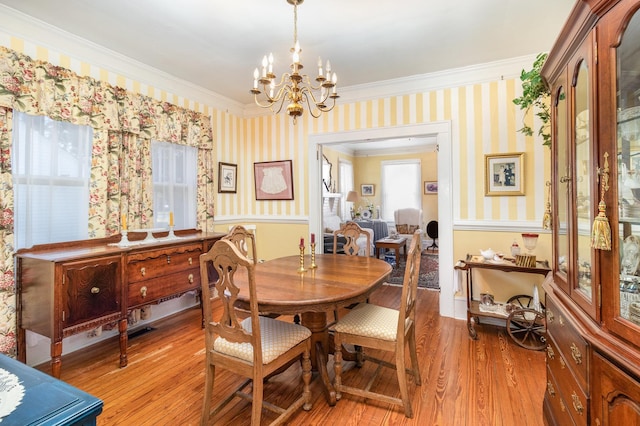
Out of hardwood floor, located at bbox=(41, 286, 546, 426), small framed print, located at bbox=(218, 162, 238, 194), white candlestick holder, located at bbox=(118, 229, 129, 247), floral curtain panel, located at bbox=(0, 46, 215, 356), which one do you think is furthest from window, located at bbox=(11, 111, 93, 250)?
small framed print, located at bbox=(218, 162, 238, 194)

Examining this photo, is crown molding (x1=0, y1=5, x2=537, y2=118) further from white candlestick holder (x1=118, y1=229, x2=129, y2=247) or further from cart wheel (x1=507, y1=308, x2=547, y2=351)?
cart wheel (x1=507, y1=308, x2=547, y2=351)

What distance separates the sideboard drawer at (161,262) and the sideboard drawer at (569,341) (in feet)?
9.44

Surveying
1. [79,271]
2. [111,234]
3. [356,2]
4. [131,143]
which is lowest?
[79,271]

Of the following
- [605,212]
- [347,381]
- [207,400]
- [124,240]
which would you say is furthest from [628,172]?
[124,240]

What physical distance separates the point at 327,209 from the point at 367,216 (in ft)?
5.91

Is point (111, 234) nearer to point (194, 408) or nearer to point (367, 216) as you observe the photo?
point (194, 408)

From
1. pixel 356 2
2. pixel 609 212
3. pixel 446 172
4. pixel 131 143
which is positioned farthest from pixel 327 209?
pixel 609 212

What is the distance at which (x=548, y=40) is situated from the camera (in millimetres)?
2721

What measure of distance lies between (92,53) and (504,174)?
402 centimetres

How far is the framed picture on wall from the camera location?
4.33 m

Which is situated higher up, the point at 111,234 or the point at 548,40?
the point at 548,40

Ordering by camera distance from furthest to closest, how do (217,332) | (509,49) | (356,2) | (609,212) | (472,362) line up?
(509,49) < (472,362) < (356,2) < (217,332) < (609,212)

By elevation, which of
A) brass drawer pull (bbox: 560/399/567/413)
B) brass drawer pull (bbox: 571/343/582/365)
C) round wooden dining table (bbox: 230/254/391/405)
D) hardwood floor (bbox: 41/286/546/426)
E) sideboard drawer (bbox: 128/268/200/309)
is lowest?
hardwood floor (bbox: 41/286/546/426)

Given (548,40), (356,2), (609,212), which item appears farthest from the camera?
(548,40)
